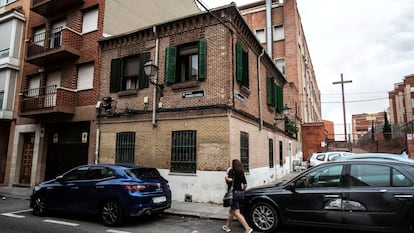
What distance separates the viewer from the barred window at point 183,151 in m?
10.2

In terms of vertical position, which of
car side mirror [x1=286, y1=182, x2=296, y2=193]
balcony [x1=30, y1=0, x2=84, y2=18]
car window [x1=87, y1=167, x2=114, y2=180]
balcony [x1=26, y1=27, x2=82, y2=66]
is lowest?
car side mirror [x1=286, y1=182, x2=296, y2=193]

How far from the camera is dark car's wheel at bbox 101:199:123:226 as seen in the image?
6812 millimetres

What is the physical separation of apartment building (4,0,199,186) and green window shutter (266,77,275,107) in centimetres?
751

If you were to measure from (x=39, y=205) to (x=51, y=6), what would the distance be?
1124 centimetres

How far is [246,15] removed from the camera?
99.1ft

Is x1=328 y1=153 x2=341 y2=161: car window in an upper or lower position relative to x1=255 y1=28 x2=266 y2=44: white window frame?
lower

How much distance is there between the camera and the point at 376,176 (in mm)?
5539

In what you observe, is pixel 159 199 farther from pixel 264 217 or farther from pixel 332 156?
pixel 332 156

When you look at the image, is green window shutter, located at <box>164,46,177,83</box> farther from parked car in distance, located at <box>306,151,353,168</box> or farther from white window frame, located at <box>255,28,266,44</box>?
white window frame, located at <box>255,28,266,44</box>

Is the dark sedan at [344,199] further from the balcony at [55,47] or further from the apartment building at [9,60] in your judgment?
the apartment building at [9,60]

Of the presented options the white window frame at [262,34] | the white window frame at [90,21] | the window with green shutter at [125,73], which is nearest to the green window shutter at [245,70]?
the window with green shutter at [125,73]

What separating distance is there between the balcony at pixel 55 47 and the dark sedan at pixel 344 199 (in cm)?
1165

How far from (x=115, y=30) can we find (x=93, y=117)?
4.53m

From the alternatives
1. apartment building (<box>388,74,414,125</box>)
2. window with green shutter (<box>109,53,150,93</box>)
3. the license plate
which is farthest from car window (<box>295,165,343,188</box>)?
apartment building (<box>388,74,414,125</box>)
